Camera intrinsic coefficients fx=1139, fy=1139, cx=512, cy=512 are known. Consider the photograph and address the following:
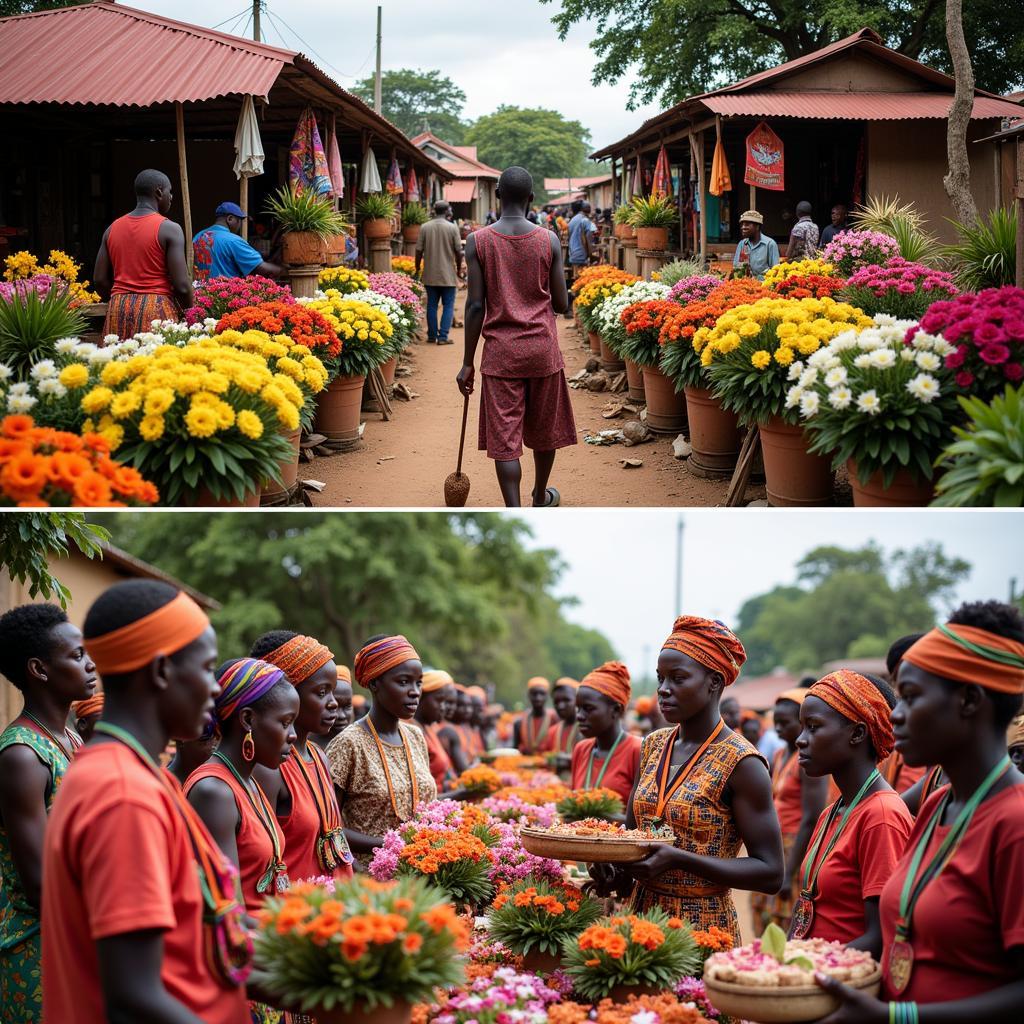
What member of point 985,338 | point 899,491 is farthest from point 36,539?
point 985,338

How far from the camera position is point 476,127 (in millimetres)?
71375

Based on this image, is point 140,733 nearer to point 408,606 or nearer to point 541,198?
point 408,606

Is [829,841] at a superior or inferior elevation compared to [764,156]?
inferior

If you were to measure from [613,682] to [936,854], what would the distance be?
3873 millimetres

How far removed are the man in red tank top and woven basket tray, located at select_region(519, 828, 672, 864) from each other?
5751mm

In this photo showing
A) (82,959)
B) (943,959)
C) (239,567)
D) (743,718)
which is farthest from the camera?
(239,567)

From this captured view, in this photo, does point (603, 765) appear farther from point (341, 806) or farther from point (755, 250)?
point (755, 250)

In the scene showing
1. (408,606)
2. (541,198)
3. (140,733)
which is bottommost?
(408,606)

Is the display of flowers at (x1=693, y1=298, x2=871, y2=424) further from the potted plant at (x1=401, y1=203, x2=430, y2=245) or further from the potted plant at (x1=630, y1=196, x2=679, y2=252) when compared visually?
the potted plant at (x1=401, y1=203, x2=430, y2=245)

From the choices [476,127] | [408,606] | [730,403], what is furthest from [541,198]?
[730,403]

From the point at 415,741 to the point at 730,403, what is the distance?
3.89 metres

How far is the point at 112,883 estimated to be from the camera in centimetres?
237

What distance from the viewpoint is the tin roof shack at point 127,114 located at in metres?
11.1

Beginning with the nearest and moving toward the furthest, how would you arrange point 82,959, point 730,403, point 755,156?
point 82,959 < point 730,403 < point 755,156
